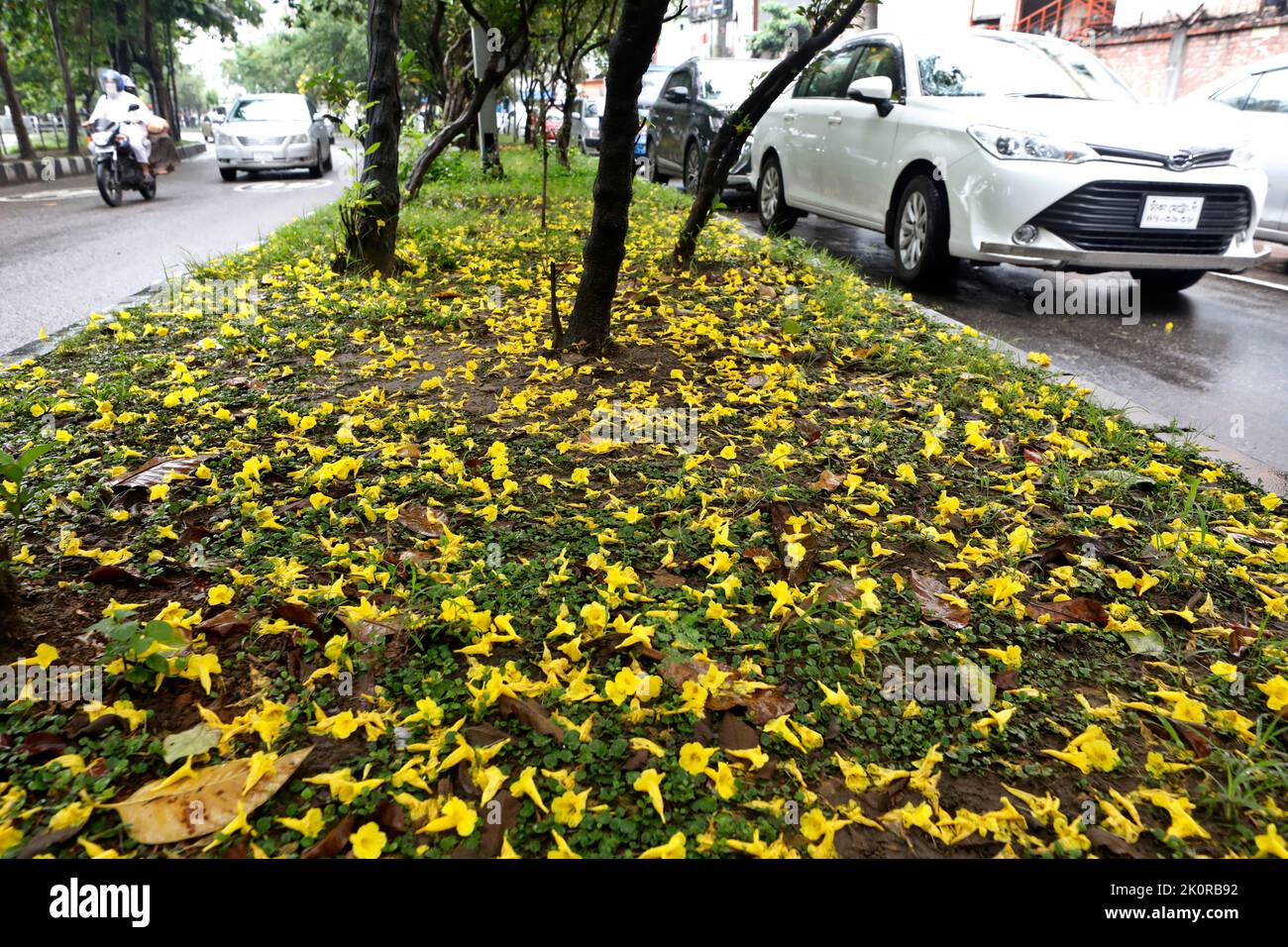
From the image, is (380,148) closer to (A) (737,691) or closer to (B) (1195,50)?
(A) (737,691)

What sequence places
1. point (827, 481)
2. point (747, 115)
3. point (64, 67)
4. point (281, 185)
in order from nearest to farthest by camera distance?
point (827, 481) < point (747, 115) < point (281, 185) < point (64, 67)

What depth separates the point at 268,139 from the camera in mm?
14812

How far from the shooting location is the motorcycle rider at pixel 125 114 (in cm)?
1048

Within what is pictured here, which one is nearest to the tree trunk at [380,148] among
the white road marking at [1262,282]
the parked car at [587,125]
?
the white road marking at [1262,282]

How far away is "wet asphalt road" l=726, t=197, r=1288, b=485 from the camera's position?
3.99 metres

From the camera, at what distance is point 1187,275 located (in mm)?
6082

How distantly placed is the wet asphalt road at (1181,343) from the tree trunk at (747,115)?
1.59 m

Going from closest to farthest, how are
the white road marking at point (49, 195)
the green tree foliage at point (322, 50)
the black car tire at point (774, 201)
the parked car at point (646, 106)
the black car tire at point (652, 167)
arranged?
the black car tire at point (774, 201), the white road marking at point (49, 195), the black car tire at point (652, 167), the parked car at point (646, 106), the green tree foliage at point (322, 50)

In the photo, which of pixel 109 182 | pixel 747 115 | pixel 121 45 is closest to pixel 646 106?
pixel 109 182

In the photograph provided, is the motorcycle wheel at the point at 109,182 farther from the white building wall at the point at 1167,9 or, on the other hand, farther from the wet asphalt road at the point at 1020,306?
the white building wall at the point at 1167,9

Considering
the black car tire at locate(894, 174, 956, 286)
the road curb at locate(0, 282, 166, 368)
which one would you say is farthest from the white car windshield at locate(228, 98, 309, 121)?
the black car tire at locate(894, 174, 956, 286)

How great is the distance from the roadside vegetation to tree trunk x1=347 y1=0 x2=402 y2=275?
1867mm

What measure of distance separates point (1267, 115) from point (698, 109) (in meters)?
5.96
